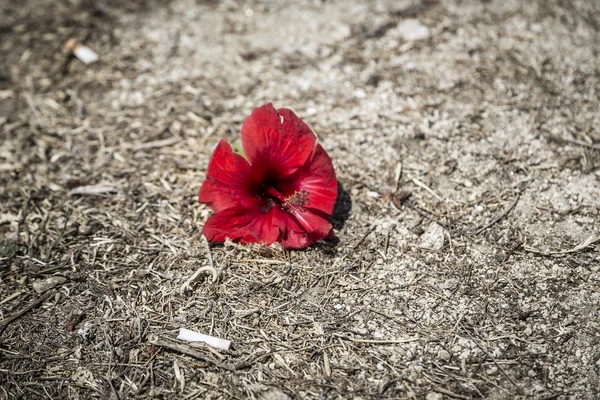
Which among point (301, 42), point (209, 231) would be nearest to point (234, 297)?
point (209, 231)

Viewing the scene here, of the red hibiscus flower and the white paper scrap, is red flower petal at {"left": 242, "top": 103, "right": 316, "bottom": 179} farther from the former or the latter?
the white paper scrap

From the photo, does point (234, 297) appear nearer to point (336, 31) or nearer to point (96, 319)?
point (96, 319)

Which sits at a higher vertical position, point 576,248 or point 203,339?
point 576,248

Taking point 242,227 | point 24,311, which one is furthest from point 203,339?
point 24,311

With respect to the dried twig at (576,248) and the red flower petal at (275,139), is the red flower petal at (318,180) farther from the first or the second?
the dried twig at (576,248)

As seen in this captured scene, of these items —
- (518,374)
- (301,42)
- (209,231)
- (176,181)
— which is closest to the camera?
(518,374)

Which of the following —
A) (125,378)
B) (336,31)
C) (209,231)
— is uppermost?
(336,31)

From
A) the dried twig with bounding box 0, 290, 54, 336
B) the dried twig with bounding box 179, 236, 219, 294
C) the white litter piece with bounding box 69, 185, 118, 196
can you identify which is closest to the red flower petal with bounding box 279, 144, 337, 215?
the dried twig with bounding box 179, 236, 219, 294

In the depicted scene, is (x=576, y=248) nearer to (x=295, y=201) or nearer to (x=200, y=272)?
(x=295, y=201)
